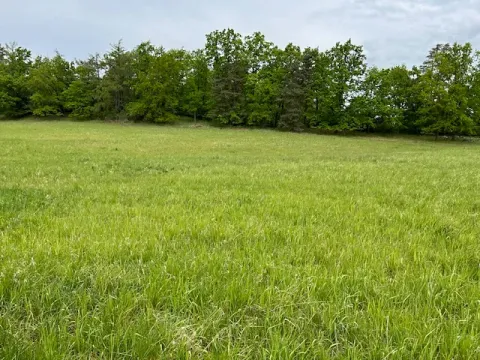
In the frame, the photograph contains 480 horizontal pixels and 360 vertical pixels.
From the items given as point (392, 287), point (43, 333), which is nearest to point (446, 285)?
point (392, 287)

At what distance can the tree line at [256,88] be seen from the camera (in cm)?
4498

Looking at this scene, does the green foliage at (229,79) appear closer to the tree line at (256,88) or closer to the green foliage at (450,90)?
the tree line at (256,88)

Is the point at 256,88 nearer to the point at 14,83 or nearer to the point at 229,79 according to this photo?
the point at 229,79

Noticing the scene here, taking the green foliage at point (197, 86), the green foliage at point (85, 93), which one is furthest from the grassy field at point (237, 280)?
the green foliage at point (85, 93)

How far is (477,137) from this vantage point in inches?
1994

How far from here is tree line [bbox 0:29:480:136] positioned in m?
45.0

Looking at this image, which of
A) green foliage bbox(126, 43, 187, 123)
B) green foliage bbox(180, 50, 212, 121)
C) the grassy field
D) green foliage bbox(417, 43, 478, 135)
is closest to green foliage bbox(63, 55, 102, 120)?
green foliage bbox(126, 43, 187, 123)

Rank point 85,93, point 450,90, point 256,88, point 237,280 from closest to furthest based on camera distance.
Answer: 1. point 237,280
2. point 450,90
3. point 256,88
4. point 85,93

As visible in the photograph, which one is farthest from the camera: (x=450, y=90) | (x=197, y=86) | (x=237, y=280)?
(x=197, y=86)

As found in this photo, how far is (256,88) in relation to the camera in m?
53.6

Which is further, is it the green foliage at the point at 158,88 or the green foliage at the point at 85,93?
the green foliage at the point at 85,93

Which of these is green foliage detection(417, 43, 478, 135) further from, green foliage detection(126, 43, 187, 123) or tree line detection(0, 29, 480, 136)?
green foliage detection(126, 43, 187, 123)

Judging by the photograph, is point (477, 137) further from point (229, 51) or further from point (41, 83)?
point (41, 83)

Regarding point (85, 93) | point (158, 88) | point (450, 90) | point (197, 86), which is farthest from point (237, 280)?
point (85, 93)
